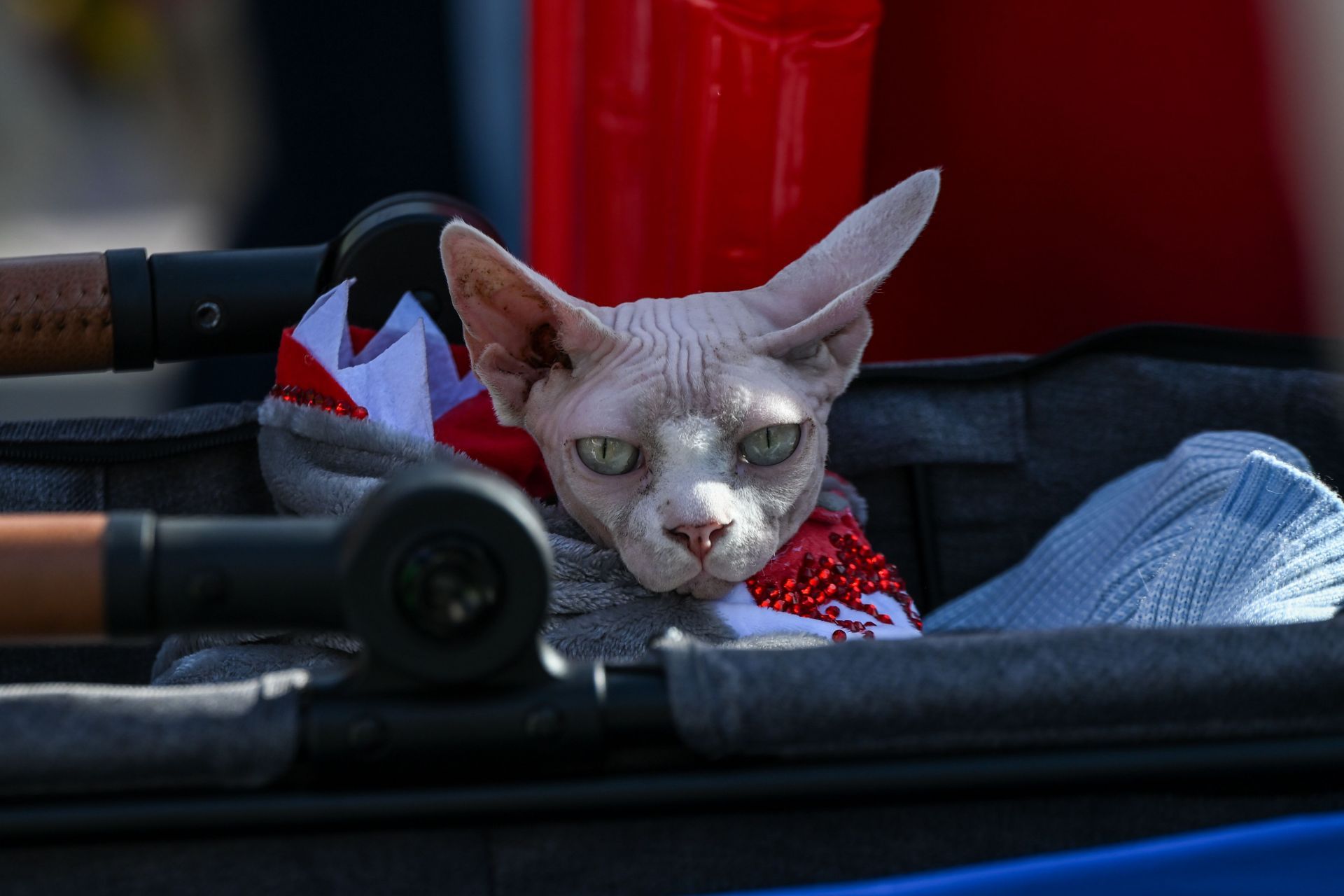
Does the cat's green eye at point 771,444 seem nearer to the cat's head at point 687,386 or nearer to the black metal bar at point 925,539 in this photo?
the cat's head at point 687,386

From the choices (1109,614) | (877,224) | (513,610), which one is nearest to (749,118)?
(877,224)

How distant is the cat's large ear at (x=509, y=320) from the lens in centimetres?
82

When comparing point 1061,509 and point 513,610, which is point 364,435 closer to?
point 513,610

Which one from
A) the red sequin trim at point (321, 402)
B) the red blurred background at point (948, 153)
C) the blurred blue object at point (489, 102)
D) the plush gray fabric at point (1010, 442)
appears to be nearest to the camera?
the red sequin trim at point (321, 402)

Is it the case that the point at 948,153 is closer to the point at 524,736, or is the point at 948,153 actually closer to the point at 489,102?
the point at 489,102

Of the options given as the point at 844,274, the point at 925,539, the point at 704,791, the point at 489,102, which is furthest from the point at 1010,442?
the point at 489,102

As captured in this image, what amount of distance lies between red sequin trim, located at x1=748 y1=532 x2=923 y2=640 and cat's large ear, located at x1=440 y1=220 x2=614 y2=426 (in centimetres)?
20

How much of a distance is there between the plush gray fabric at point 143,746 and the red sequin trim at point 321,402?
38 cm

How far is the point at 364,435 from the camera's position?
90 cm

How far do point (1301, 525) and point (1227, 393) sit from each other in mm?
325

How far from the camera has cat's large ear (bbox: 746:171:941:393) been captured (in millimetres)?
887

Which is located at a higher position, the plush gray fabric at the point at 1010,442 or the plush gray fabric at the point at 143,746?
the plush gray fabric at the point at 143,746

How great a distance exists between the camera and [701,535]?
0.80 m

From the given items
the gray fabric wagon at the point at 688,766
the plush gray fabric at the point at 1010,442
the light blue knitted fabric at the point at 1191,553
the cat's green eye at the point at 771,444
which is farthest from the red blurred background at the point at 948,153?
the gray fabric wagon at the point at 688,766
